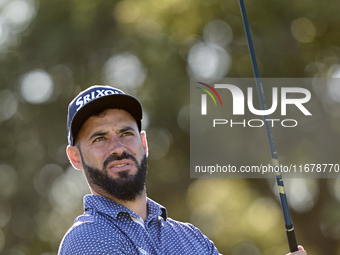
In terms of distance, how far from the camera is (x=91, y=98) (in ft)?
9.66

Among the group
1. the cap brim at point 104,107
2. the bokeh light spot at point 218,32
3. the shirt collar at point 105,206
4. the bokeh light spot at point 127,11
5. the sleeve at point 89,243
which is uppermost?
the bokeh light spot at point 127,11

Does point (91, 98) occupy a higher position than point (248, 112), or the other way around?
point (248, 112)

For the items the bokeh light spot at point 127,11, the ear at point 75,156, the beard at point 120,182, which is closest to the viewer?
the beard at point 120,182

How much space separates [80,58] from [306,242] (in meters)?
5.65

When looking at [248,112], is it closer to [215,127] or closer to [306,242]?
[215,127]

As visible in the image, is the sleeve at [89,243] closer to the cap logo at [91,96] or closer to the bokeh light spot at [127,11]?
the cap logo at [91,96]

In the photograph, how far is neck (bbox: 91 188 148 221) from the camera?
2.89 meters

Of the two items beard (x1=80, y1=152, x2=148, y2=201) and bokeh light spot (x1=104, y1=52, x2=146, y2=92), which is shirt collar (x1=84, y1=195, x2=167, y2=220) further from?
bokeh light spot (x1=104, y1=52, x2=146, y2=92)

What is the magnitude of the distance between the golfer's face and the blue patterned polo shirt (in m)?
0.17

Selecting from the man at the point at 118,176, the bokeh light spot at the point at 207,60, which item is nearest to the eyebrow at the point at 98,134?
the man at the point at 118,176

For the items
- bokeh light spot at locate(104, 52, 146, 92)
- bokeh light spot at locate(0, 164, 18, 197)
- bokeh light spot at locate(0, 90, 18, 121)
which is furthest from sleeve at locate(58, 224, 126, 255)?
bokeh light spot at locate(0, 90, 18, 121)

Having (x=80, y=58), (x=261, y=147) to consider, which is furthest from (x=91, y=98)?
(x=80, y=58)

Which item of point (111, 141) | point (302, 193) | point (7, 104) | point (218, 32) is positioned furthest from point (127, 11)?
point (111, 141)

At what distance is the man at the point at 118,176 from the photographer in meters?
2.69
